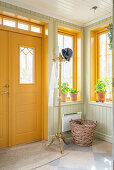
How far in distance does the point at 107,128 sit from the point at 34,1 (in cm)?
274

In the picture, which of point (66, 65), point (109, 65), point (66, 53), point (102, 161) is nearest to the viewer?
point (102, 161)

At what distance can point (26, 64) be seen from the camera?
302 centimetres

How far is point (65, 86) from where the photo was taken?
10.9 ft

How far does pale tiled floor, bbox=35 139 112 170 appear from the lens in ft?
7.01

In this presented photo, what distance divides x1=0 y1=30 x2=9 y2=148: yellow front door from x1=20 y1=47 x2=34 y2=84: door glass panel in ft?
0.96

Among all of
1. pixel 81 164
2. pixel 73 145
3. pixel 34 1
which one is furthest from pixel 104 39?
pixel 81 164

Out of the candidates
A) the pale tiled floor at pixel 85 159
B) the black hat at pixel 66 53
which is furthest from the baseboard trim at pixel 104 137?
the black hat at pixel 66 53

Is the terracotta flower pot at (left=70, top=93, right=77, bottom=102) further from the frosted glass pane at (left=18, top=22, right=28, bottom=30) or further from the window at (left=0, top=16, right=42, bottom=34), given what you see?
the frosted glass pane at (left=18, top=22, right=28, bottom=30)

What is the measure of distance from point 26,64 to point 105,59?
1.71m

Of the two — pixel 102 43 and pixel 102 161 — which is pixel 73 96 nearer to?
pixel 102 43

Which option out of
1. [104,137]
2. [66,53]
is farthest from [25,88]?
[104,137]

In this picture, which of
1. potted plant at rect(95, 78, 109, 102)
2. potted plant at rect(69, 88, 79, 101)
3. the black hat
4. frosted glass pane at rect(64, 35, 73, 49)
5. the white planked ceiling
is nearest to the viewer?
the white planked ceiling

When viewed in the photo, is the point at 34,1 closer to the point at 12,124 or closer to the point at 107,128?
the point at 12,124

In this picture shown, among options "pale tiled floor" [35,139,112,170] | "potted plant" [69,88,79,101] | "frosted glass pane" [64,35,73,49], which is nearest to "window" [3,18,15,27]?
"frosted glass pane" [64,35,73,49]
